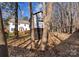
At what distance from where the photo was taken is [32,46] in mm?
1783

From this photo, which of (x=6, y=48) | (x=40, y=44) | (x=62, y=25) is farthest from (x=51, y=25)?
(x=6, y=48)

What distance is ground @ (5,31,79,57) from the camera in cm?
175

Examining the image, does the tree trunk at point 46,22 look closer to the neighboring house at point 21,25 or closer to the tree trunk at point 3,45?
the neighboring house at point 21,25

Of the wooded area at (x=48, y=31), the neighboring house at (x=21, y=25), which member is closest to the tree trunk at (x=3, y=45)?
the wooded area at (x=48, y=31)

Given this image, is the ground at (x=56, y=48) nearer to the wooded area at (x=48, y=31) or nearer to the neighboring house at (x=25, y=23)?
the wooded area at (x=48, y=31)

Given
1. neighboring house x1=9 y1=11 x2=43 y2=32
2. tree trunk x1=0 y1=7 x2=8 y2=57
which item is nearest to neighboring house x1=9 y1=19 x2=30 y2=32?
neighboring house x1=9 y1=11 x2=43 y2=32

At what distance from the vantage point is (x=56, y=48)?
5.83 ft

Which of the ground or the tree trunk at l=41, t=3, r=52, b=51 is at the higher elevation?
the tree trunk at l=41, t=3, r=52, b=51

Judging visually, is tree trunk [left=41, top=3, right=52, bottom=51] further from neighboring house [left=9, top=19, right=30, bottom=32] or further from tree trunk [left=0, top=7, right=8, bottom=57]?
tree trunk [left=0, top=7, right=8, bottom=57]

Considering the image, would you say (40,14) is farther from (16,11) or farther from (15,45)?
(15,45)

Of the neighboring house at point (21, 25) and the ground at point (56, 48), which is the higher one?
the neighboring house at point (21, 25)

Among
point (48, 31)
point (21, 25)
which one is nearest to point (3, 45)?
point (21, 25)

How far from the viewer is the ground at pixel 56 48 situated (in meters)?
1.75

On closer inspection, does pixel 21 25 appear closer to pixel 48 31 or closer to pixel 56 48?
pixel 48 31
